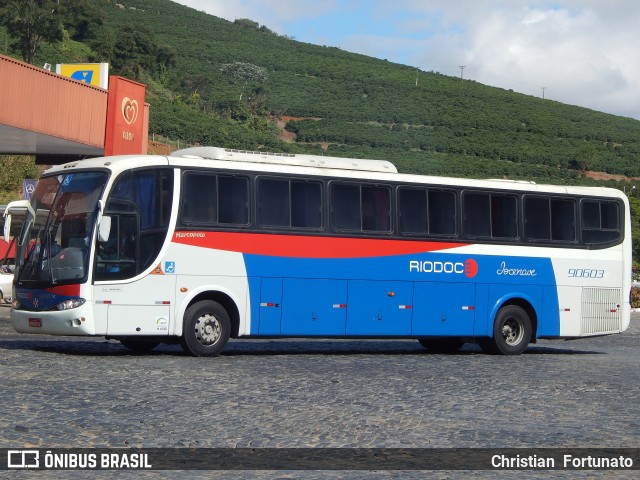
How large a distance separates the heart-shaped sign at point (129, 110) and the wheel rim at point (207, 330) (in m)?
20.7

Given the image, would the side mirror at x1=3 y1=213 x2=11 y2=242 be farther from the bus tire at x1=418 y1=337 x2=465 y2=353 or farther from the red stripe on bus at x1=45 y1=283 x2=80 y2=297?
the bus tire at x1=418 y1=337 x2=465 y2=353

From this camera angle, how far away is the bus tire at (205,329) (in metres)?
18.6

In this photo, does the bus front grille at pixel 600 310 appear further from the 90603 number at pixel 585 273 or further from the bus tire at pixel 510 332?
the bus tire at pixel 510 332

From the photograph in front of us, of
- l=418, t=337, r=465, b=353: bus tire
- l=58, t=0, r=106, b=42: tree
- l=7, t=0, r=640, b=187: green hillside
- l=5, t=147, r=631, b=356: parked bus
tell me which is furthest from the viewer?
l=58, t=0, r=106, b=42: tree

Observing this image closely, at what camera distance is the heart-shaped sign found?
38409 mm

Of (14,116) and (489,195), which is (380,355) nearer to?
(489,195)

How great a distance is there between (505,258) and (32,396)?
39.5ft

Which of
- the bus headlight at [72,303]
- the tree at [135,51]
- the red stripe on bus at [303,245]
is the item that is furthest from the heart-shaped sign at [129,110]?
the tree at [135,51]

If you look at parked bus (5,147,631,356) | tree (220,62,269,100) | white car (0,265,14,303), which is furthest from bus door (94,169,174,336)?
tree (220,62,269,100)

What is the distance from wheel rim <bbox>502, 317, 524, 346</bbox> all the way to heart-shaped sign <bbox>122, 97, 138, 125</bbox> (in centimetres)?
1950

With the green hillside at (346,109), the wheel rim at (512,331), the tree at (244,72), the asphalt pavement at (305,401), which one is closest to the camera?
the asphalt pavement at (305,401)

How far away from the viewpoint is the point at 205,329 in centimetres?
1878

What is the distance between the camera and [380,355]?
70.2 feet

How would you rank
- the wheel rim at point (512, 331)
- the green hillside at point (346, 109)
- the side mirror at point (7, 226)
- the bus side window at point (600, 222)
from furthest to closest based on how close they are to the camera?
1. the green hillside at point (346, 109)
2. the bus side window at point (600, 222)
3. the wheel rim at point (512, 331)
4. the side mirror at point (7, 226)
